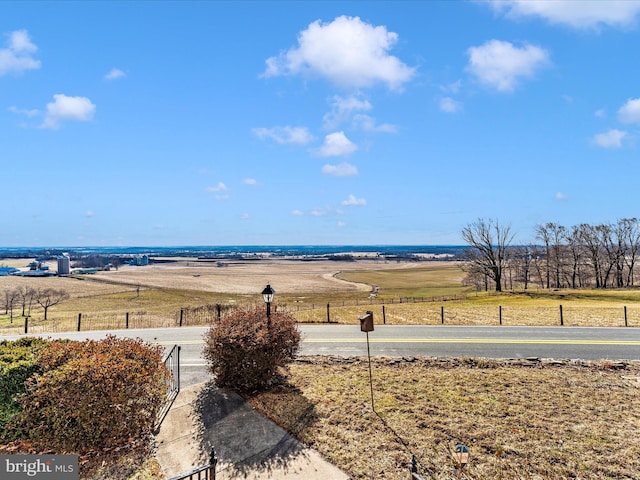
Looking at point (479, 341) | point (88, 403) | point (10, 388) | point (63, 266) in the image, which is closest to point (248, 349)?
point (88, 403)

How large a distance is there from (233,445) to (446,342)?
11.7m

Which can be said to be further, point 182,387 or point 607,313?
point 607,313

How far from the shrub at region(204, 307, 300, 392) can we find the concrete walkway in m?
0.65

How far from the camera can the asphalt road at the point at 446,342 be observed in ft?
44.5

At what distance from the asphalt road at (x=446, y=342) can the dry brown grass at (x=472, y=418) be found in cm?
265

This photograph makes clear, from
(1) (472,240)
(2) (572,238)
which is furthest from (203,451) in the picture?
(2) (572,238)

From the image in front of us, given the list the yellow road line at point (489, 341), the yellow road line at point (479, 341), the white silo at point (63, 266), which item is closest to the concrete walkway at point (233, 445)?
the yellow road line at point (479, 341)

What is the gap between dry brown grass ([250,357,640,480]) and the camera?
19.7 feet

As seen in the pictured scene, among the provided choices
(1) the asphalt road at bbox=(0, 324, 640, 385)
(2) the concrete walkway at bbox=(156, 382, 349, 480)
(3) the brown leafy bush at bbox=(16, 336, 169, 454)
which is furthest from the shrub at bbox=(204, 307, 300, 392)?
(3) the brown leafy bush at bbox=(16, 336, 169, 454)

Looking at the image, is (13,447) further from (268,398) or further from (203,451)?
(268,398)

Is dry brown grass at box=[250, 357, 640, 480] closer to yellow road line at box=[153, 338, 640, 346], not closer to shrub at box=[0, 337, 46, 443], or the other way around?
yellow road line at box=[153, 338, 640, 346]

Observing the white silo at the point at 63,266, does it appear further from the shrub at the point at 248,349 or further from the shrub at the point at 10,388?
the shrub at the point at 10,388

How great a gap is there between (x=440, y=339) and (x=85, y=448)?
1427 cm

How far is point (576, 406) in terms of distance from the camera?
8242 mm
